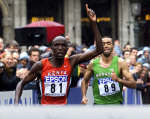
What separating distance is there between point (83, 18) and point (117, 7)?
2.04m

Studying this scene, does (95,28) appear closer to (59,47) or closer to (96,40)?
(96,40)

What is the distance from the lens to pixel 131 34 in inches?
1130

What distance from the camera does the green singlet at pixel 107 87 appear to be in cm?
742

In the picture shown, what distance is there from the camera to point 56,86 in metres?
6.71

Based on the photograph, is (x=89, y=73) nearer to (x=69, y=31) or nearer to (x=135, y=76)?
(x=135, y=76)

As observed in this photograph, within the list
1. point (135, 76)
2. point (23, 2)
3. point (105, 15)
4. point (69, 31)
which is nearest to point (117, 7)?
point (105, 15)

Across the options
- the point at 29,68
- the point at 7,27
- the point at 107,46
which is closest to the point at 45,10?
the point at 7,27

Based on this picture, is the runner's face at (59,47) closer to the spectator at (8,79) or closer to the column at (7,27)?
the spectator at (8,79)

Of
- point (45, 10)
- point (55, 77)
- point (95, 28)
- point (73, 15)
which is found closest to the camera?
point (95, 28)

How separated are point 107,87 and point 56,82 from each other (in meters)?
0.99

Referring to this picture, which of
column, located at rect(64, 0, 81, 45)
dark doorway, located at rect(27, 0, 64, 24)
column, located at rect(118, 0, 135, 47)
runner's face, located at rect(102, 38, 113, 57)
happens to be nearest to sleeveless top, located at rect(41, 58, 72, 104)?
runner's face, located at rect(102, 38, 113, 57)

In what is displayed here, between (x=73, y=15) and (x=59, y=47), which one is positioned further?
(x=73, y=15)

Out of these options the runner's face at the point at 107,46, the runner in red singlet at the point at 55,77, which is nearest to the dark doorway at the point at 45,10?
the runner's face at the point at 107,46

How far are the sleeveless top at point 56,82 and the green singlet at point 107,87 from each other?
867mm
